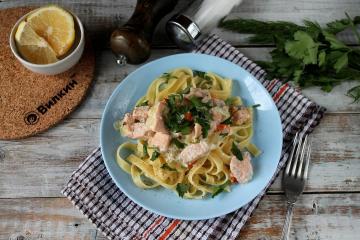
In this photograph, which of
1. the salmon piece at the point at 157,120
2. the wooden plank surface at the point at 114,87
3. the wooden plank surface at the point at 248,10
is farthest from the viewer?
the wooden plank surface at the point at 248,10

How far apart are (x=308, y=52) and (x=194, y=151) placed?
0.75 m

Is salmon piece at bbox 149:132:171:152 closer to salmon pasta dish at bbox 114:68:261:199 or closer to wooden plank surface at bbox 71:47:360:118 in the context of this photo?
salmon pasta dish at bbox 114:68:261:199

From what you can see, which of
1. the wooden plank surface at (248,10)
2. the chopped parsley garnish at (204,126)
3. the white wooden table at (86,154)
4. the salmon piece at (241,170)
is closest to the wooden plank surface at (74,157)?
the white wooden table at (86,154)

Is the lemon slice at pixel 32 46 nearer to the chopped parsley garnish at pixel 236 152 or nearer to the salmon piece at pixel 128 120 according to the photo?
the salmon piece at pixel 128 120

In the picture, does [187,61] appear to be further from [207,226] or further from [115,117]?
[207,226]

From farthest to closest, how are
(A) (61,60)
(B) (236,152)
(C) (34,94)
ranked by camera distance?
1. (C) (34,94)
2. (A) (61,60)
3. (B) (236,152)

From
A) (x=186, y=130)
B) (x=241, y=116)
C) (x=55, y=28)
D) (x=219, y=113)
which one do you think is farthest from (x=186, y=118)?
(x=55, y=28)

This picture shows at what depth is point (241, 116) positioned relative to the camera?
2.13 m

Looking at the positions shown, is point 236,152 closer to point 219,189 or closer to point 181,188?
point 219,189

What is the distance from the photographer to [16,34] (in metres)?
2.21

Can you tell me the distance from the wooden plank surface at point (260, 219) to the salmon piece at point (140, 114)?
0.52m

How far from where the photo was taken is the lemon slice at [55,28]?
2.21 m

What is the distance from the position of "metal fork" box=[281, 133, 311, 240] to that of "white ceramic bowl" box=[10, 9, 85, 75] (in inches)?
44.5

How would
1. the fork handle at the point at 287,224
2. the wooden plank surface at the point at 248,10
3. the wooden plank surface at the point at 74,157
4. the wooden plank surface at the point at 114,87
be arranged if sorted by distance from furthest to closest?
the wooden plank surface at the point at 248,10, the wooden plank surface at the point at 114,87, the wooden plank surface at the point at 74,157, the fork handle at the point at 287,224
